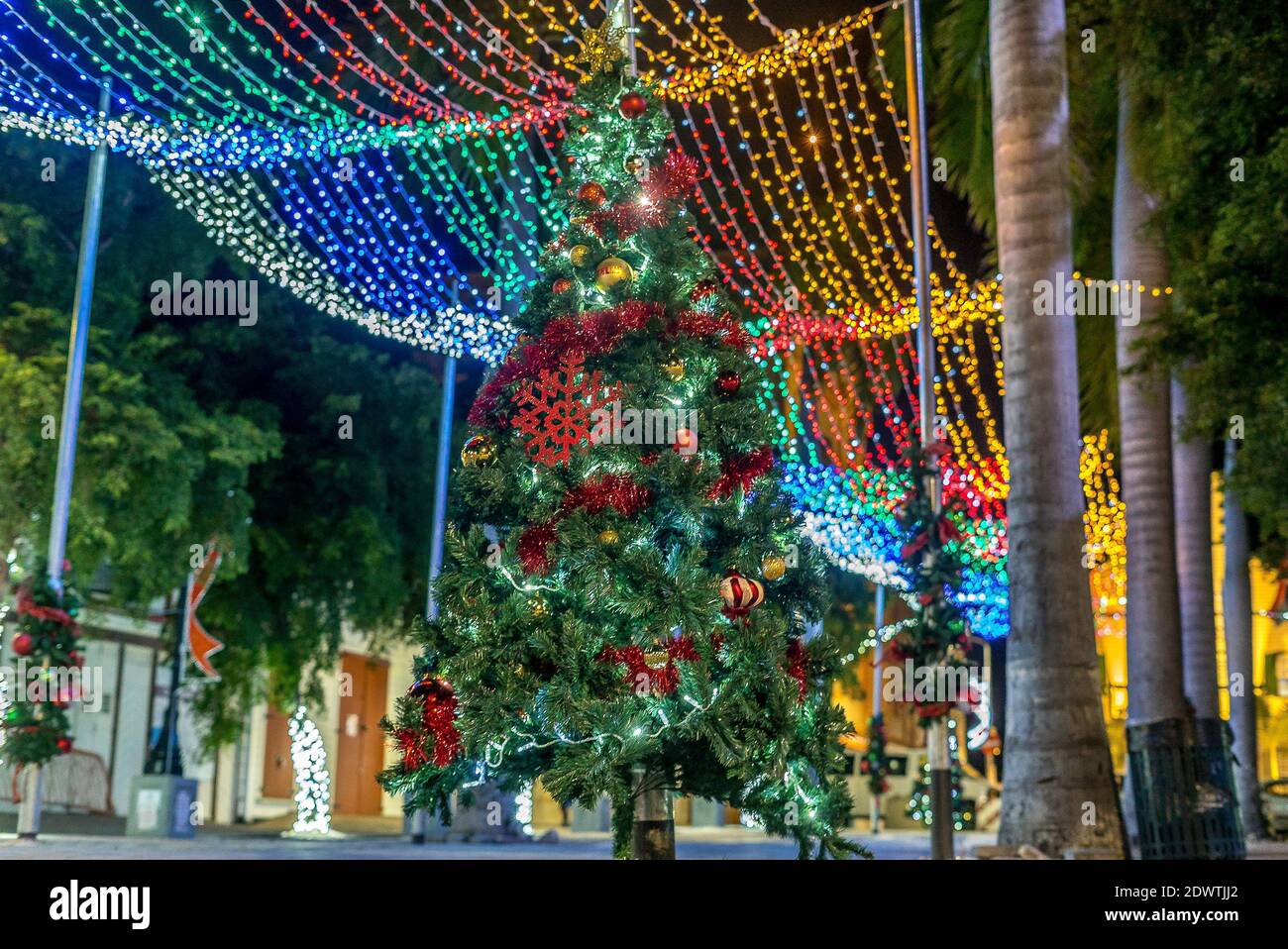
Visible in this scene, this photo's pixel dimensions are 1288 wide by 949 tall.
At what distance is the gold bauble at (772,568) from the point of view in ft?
31.2

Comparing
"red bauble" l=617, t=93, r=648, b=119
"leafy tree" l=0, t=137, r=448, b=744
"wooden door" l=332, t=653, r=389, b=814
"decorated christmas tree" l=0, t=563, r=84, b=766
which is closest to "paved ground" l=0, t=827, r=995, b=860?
"decorated christmas tree" l=0, t=563, r=84, b=766

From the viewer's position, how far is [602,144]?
1022 cm

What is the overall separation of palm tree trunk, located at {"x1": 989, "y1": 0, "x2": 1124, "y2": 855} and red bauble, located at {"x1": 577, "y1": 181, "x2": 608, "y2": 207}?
4362 millimetres

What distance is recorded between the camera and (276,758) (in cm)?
3183

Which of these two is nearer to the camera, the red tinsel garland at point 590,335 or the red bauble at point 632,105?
the red tinsel garland at point 590,335

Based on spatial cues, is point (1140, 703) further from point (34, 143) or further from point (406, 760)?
point (34, 143)

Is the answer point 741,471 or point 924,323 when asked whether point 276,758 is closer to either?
point 924,323

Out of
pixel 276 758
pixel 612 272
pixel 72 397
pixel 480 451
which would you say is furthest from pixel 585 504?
pixel 276 758

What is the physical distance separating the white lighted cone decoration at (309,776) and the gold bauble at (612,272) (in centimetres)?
1351

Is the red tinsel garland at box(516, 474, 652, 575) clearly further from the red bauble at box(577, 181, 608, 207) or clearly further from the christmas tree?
the red bauble at box(577, 181, 608, 207)

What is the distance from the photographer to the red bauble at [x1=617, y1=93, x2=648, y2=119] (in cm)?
1015

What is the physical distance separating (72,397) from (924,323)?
9.51 m

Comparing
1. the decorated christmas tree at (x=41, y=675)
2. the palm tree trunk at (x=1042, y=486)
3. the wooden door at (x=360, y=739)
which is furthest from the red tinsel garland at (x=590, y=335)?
the wooden door at (x=360, y=739)

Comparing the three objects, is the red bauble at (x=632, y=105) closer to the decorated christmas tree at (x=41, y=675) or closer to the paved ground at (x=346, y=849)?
the paved ground at (x=346, y=849)
